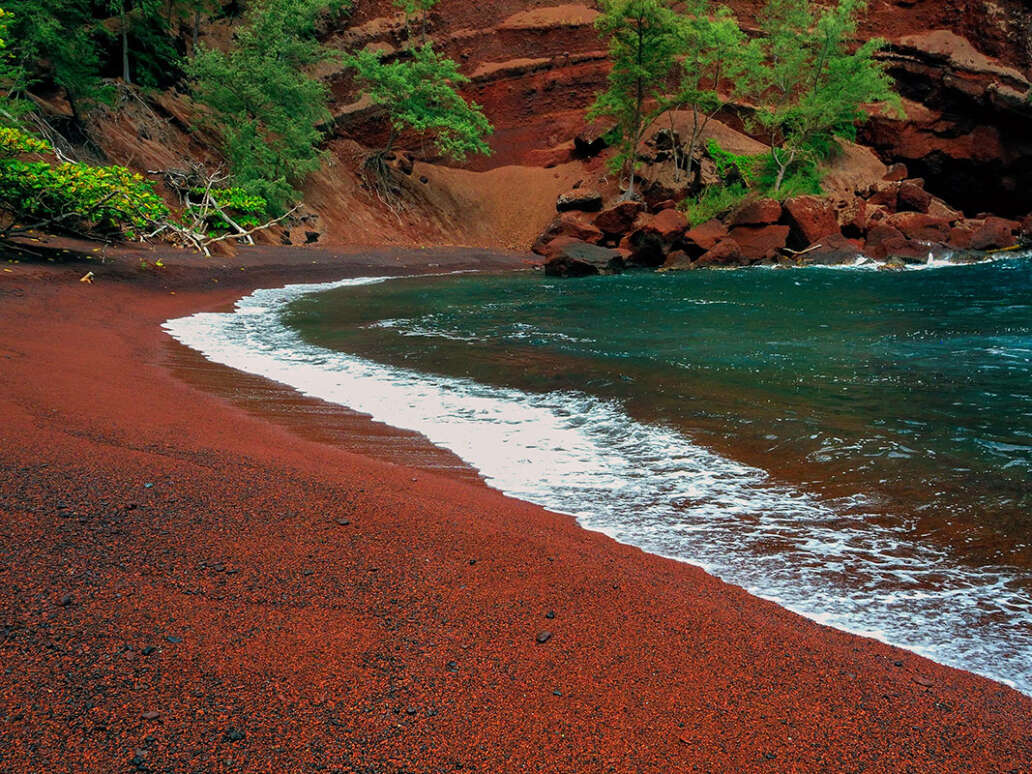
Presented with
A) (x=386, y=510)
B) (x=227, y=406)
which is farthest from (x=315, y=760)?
(x=227, y=406)

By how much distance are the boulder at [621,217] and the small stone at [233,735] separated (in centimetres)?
3264

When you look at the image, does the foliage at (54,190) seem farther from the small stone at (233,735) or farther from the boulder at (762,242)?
the boulder at (762,242)

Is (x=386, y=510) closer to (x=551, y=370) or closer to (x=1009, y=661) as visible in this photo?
(x=1009, y=661)

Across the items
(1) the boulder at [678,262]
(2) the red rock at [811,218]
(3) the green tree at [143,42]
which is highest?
(3) the green tree at [143,42]

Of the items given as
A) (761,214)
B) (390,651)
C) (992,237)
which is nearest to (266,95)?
(761,214)

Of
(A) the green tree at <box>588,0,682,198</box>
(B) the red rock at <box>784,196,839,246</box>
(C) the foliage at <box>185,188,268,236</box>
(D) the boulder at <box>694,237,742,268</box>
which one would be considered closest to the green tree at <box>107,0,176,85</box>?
(C) the foliage at <box>185,188,268,236</box>

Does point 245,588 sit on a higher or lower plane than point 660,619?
higher

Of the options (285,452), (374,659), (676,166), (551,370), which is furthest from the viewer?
(676,166)

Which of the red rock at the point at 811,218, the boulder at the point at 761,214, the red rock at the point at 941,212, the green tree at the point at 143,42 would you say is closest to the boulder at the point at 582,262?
the boulder at the point at 761,214

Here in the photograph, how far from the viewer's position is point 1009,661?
2625 millimetres

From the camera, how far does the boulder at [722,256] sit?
91.4 feet

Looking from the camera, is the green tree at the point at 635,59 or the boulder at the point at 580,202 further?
the boulder at the point at 580,202

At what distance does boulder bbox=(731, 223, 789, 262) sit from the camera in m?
28.4

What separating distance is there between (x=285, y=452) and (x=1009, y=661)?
4102mm
